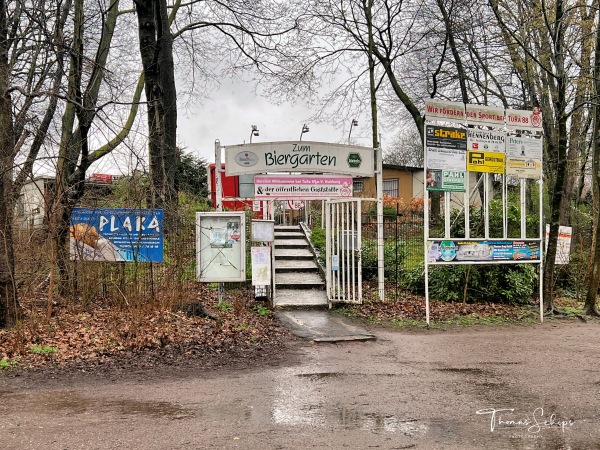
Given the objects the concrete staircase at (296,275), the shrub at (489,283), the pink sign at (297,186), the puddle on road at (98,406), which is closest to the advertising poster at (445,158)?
the pink sign at (297,186)

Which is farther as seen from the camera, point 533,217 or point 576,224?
point 576,224

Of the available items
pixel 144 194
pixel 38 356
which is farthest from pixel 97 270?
pixel 38 356

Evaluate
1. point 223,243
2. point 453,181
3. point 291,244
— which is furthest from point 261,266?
point 453,181

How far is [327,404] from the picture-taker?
558 cm

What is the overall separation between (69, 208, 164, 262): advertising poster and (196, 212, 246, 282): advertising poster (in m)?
0.99

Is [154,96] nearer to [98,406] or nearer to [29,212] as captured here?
[29,212]

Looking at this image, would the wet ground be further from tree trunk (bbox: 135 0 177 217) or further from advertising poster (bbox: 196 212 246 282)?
tree trunk (bbox: 135 0 177 217)

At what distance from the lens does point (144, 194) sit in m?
9.27

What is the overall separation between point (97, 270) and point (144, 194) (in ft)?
5.74

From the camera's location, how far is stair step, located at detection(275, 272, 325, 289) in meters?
12.6

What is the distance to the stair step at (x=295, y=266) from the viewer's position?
13203 mm

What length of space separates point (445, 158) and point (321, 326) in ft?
13.7

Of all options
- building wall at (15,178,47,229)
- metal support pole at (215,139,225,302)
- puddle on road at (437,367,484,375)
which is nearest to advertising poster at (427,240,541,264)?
puddle on road at (437,367,484,375)

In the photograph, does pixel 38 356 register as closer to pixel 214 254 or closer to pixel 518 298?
pixel 214 254
